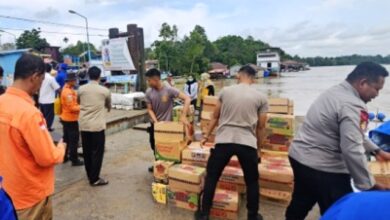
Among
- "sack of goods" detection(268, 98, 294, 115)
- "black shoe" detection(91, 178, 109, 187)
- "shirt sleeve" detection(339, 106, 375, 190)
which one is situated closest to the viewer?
"shirt sleeve" detection(339, 106, 375, 190)

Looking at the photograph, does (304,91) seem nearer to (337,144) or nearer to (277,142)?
(277,142)

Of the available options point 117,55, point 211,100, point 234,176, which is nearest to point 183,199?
point 234,176

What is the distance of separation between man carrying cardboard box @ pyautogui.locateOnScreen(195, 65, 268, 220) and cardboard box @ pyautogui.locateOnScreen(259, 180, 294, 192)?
2.20ft

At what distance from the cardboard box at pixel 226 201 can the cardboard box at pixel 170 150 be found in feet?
2.83

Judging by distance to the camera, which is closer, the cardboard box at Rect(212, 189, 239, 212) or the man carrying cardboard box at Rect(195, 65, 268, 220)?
the man carrying cardboard box at Rect(195, 65, 268, 220)

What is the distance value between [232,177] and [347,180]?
154cm

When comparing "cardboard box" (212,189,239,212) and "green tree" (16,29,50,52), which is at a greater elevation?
"green tree" (16,29,50,52)

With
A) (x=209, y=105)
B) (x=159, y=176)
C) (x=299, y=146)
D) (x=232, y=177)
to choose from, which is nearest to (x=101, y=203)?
(x=159, y=176)

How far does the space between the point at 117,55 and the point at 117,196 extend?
22.4 feet

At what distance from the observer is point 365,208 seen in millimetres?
1230

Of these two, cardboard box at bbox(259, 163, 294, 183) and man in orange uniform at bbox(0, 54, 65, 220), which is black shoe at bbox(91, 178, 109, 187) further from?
man in orange uniform at bbox(0, 54, 65, 220)

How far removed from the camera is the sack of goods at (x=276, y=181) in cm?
386

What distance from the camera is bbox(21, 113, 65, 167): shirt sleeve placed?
1.96 m

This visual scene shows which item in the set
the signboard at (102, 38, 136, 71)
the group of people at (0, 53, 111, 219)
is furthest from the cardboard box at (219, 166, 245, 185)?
the signboard at (102, 38, 136, 71)
